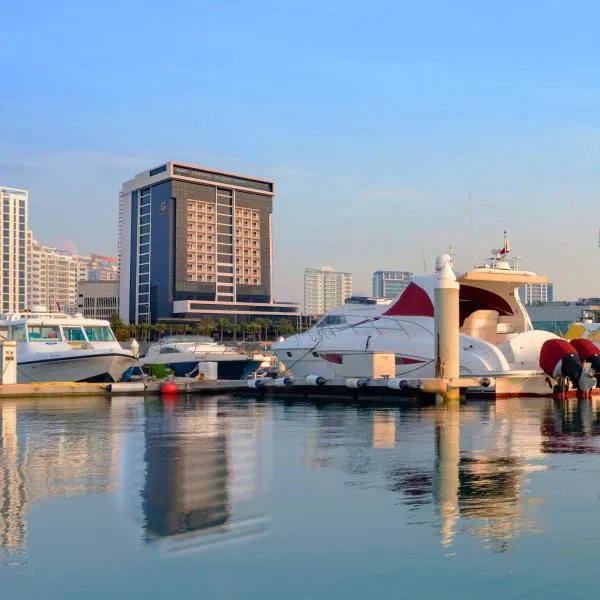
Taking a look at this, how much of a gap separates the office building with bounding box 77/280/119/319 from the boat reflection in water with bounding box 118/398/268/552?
151214 mm

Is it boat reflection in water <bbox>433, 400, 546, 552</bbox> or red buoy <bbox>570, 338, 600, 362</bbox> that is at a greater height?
red buoy <bbox>570, 338, 600, 362</bbox>

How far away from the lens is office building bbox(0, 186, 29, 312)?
182750mm

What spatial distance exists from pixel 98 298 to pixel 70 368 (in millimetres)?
134168

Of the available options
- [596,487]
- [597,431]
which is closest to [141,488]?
[596,487]

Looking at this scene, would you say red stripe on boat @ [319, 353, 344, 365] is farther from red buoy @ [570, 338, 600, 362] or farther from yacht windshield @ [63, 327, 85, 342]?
yacht windshield @ [63, 327, 85, 342]

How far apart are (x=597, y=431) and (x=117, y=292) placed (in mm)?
157588

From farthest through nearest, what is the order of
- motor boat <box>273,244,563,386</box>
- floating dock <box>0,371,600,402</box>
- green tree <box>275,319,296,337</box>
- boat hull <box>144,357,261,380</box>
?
green tree <box>275,319,296,337</box>, boat hull <box>144,357,261,380</box>, motor boat <box>273,244,563,386</box>, floating dock <box>0,371,600,402</box>

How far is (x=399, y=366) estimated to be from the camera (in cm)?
4188

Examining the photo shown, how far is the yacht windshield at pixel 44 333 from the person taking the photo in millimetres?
46125

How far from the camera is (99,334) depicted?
48344mm

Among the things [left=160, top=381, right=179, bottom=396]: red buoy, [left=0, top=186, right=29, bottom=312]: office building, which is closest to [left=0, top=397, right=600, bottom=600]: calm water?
[left=160, top=381, right=179, bottom=396]: red buoy

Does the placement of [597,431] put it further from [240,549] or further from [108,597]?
[108,597]

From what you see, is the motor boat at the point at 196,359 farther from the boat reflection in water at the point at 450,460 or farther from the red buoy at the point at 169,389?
the boat reflection in water at the point at 450,460

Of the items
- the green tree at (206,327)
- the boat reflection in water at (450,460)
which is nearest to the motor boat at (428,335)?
the boat reflection in water at (450,460)
